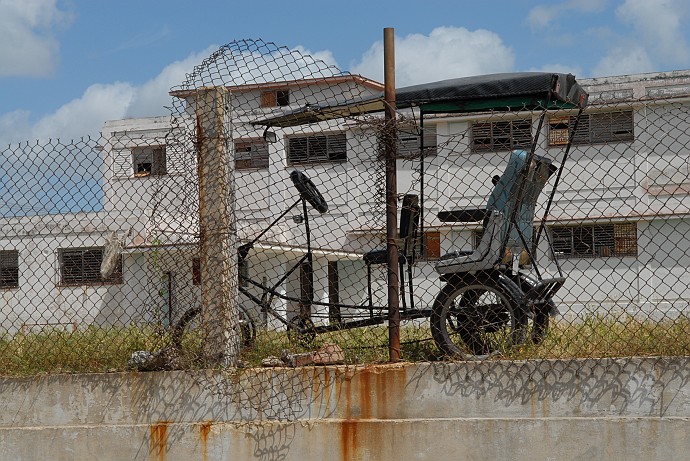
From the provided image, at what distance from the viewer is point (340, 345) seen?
5.63 metres

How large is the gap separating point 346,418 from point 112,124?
3074cm

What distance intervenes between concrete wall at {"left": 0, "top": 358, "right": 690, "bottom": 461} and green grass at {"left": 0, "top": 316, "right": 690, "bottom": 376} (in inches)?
7.3

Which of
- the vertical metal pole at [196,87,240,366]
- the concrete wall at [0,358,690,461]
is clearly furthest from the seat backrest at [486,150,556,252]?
the vertical metal pole at [196,87,240,366]

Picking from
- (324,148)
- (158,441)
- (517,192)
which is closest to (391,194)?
(517,192)

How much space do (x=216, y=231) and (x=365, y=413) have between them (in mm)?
1416

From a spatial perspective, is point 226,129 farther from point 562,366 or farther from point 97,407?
point 562,366

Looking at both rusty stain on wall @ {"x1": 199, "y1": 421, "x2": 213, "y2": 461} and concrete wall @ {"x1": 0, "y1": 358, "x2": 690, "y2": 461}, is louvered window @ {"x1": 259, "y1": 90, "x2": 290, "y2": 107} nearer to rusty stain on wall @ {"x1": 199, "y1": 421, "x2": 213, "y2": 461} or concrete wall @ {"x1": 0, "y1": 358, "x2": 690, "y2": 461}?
concrete wall @ {"x1": 0, "y1": 358, "x2": 690, "y2": 461}

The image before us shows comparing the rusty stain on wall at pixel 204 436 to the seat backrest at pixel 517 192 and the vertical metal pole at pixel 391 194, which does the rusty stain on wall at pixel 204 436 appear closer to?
the vertical metal pole at pixel 391 194

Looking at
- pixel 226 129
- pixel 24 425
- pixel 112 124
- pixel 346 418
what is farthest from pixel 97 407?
pixel 112 124

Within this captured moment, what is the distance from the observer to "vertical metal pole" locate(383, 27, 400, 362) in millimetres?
5246

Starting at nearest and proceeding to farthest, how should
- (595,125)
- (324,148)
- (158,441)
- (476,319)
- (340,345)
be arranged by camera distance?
(158,441) → (476,319) → (340,345) → (324,148) → (595,125)

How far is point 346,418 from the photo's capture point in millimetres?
4977

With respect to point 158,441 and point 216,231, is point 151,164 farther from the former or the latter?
point 158,441

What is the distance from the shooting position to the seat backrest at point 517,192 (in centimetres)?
564
